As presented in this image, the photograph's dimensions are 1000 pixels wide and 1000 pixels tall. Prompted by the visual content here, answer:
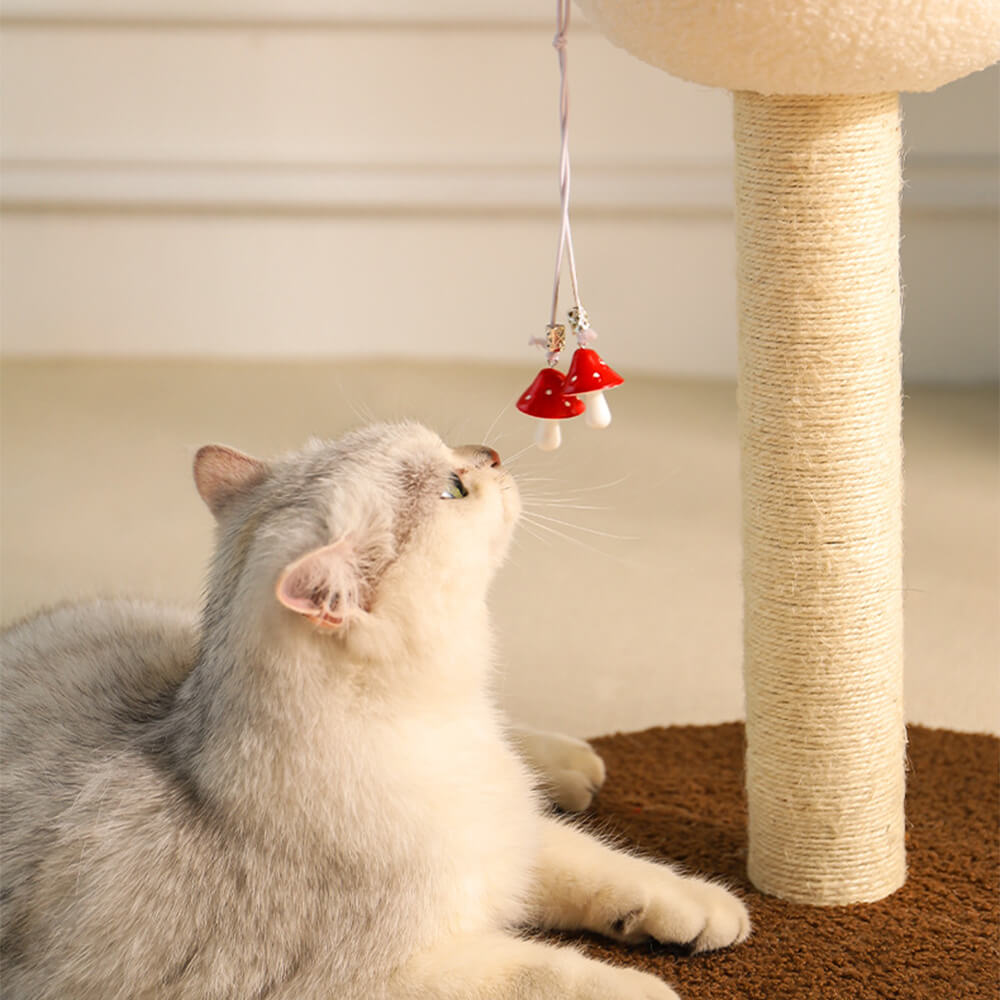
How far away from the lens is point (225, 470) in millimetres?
1163

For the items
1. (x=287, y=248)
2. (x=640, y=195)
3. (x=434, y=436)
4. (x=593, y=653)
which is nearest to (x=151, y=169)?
(x=287, y=248)

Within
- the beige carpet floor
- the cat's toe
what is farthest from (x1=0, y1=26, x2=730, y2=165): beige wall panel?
the cat's toe

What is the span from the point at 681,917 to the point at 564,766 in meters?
0.32

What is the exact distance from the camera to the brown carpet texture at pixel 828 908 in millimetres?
1171

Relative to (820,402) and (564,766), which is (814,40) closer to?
(820,402)

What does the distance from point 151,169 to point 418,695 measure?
7.17ft

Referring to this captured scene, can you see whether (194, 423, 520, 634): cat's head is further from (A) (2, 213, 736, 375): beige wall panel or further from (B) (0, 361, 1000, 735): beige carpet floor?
(A) (2, 213, 736, 375): beige wall panel

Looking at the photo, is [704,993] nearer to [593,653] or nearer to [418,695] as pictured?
[418,695]

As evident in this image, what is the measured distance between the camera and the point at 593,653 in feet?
6.20

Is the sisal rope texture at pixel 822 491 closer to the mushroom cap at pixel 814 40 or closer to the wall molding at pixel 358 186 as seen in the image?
the mushroom cap at pixel 814 40

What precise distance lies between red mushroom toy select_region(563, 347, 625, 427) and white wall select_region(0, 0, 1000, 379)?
178cm

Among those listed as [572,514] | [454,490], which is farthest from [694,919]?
[572,514]

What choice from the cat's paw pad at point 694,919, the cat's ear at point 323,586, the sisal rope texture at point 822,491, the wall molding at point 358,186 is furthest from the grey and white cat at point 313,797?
the wall molding at point 358,186

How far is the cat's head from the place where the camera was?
96 centimetres
